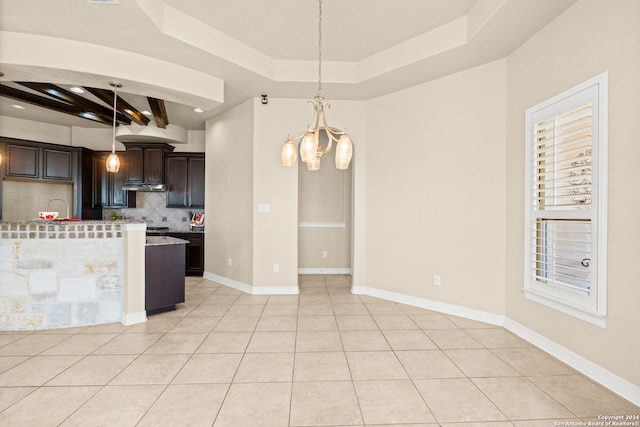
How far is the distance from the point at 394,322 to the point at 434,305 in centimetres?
76

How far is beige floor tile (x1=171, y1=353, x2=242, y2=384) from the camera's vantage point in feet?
7.29

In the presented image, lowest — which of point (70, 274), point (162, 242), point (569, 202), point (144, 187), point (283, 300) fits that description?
point (283, 300)

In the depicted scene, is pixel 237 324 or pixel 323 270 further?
pixel 323 270

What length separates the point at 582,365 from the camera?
7.74 ft

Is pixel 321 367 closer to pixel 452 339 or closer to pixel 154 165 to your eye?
pixel 452 339

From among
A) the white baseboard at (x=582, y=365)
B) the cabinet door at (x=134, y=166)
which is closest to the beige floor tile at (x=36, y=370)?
the cabinet door at (x=134, y=166)

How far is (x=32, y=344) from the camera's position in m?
2.79

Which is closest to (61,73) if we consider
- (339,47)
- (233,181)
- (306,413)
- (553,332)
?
(233,181)

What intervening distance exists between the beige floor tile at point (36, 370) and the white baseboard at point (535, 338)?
3475mm

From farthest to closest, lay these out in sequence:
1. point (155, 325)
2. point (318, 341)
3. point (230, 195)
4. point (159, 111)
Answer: point (230, 195) → point (159, 111) → point (155, 325) → point (318, 341)

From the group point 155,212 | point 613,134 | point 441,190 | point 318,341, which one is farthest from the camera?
point 155,212

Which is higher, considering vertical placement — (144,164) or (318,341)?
(144,164)

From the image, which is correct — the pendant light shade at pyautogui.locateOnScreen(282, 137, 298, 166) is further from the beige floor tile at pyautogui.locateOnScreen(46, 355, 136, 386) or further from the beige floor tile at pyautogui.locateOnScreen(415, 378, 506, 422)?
the beige floor tile at pyautogui.locateOnScreen(46, 355, 136, 386)

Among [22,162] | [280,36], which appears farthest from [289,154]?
[22,162]
